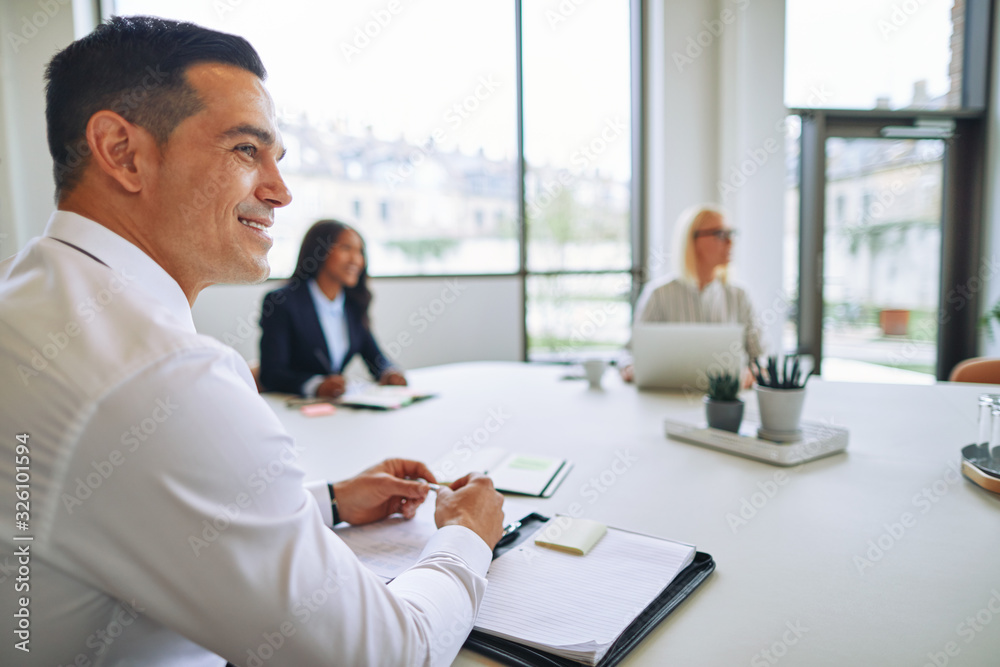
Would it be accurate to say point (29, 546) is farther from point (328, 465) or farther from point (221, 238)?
point (328, 465)

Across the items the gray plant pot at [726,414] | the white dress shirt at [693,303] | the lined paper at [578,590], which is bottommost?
the lined paper at [578,590]

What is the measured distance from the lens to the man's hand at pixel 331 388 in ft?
7.02

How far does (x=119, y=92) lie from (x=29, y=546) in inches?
22.2

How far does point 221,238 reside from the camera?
0.84 m

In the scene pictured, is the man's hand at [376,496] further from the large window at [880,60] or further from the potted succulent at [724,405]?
the large window at [880,60]

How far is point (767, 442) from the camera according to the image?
4.67 ft

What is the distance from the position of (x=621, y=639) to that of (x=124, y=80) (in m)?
0.96

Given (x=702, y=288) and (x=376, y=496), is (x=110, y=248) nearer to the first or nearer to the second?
(x=376, y=496)

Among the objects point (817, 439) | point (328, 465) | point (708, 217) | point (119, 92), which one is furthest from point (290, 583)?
point (708, 217)

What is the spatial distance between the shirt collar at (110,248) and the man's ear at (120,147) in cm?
7

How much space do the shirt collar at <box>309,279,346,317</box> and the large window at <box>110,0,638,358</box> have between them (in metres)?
1.25

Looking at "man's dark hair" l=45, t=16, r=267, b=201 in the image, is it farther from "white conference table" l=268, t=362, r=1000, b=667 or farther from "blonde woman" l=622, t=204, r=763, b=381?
"blonde woman" l=622, t=204, r=763, b=381

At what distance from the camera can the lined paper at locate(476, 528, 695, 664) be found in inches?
28.7

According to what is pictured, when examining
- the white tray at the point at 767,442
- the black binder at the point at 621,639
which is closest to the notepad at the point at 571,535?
the black binder at the point at 621,639
